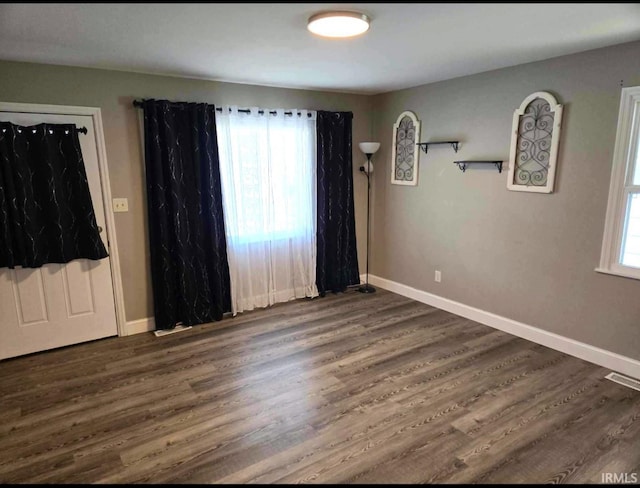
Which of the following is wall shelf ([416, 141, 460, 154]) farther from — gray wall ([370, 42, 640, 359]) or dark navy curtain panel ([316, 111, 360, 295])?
dark navy curtain panel ([316, 111, 360, 295])

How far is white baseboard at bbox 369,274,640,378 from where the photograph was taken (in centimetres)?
293

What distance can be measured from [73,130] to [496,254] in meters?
3.80

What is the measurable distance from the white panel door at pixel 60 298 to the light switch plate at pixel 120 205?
0.35ft

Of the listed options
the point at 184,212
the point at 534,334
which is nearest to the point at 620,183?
the point at 534,334

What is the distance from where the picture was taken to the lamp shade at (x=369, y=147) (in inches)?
173

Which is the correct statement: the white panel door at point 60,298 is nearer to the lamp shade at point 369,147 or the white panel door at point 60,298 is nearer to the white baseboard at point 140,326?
the white baseboard at point 140,326

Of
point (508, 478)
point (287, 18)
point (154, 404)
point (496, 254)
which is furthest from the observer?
point (496, 254)

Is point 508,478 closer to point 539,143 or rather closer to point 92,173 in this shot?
point 539,143

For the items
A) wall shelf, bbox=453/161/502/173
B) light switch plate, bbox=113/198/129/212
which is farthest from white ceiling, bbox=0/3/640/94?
light switch plate, bbox=113/198/129/212

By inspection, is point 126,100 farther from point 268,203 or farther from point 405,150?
point 405,150

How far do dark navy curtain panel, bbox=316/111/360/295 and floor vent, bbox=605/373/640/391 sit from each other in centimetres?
273

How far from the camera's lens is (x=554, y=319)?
3.32 meters

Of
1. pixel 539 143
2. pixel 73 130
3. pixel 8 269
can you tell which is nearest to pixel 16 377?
pixel 8 269

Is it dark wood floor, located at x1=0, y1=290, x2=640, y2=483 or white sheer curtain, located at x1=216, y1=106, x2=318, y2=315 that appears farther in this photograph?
white sheer curtain, located at x1=216, y1=106, x2=318, y2=315
